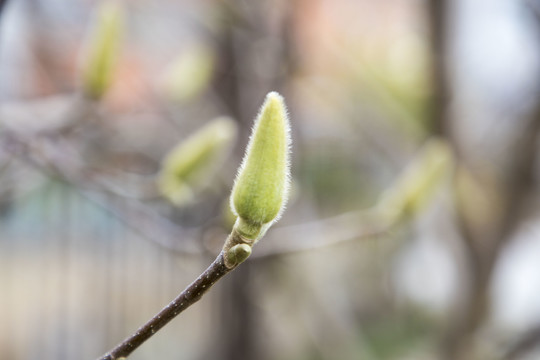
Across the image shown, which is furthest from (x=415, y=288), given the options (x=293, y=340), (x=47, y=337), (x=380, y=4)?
(x=47, y=337)

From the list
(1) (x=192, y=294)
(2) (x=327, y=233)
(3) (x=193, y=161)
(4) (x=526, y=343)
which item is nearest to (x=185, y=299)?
(1) (x=192, y=294)

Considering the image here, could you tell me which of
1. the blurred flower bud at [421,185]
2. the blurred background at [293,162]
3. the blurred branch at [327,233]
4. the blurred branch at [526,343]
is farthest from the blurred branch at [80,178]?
the blurred branch at [526,343]

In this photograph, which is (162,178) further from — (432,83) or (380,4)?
(380,4)

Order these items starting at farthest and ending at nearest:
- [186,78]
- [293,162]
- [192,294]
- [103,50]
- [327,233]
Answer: [293,162], [186,78], [327,233], [103,50], [192,294]

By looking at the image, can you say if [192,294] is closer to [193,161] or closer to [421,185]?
[193,161]

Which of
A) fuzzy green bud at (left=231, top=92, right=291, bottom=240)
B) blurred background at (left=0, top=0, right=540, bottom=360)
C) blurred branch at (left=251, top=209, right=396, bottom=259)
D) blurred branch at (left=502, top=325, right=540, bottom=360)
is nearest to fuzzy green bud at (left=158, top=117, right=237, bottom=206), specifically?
blurred background at (left=0, top=0, right=540, bottom=360)
